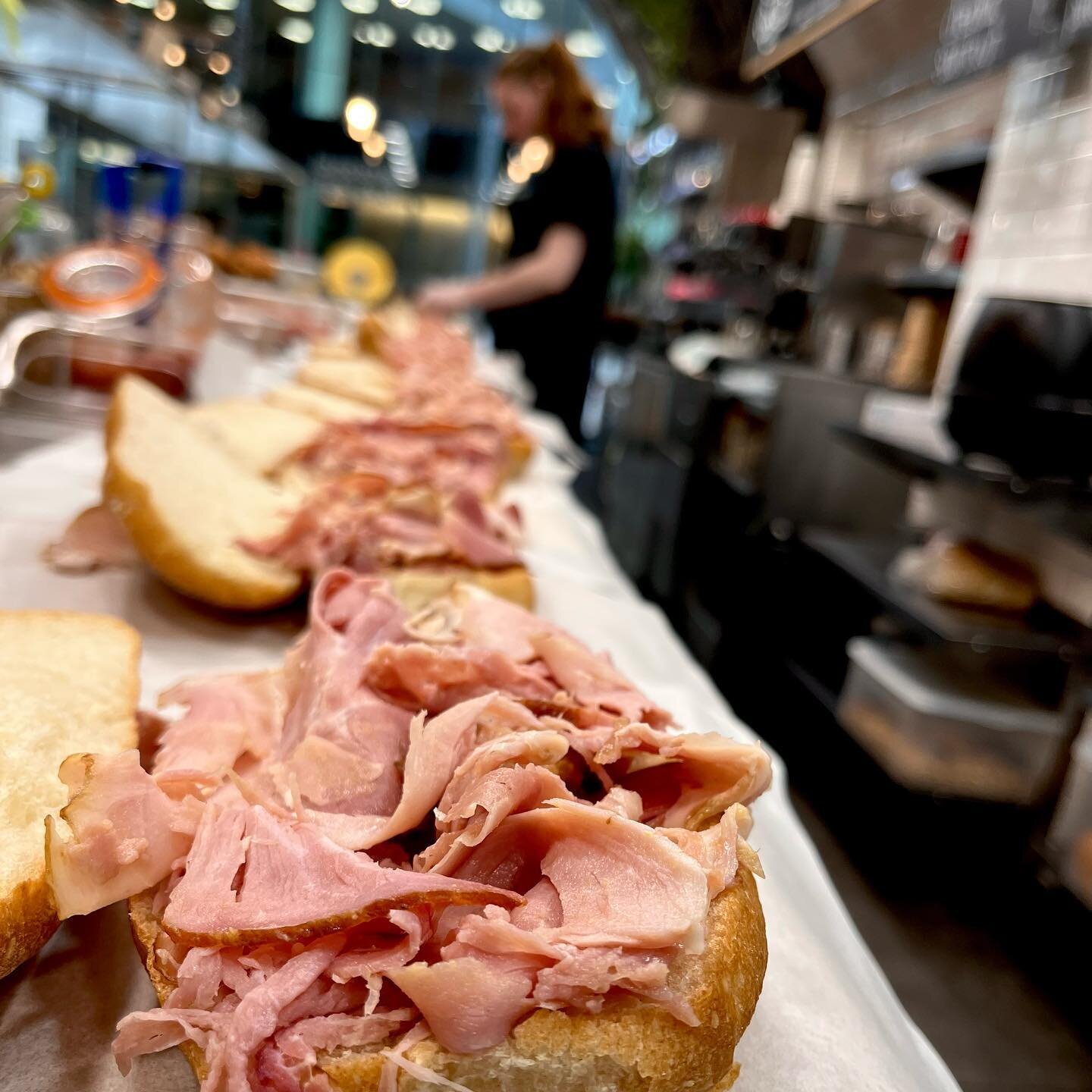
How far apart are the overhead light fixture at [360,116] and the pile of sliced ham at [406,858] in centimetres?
1162

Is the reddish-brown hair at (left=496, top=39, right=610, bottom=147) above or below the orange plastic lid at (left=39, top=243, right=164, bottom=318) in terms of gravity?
above

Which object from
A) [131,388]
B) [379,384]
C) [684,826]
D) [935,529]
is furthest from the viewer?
[935,529]

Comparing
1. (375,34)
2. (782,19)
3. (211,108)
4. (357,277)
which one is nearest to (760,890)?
(211,108)

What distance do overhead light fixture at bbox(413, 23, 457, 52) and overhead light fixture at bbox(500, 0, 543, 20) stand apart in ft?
2.72

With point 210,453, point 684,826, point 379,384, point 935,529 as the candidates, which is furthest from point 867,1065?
point 935,529

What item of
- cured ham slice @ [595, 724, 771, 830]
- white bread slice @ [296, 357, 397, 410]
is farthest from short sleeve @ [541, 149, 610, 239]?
cured ham slice @ [595, 724, 771, 830]

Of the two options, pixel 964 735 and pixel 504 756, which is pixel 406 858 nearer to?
pixel 504 756

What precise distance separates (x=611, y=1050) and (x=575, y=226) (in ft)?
10.6

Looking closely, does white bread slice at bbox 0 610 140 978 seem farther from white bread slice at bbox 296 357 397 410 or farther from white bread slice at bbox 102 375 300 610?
white bread slice at bbox 296 357 397 410

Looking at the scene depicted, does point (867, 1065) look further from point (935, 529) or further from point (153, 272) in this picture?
point (935, 529)

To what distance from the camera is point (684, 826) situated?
22.0 inches

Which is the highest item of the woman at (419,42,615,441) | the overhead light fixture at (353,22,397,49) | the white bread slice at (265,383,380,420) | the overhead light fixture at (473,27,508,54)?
the overhead light fixture at (473,27,508,54)

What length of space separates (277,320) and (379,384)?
3.43 ft

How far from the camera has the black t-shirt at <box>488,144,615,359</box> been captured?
128 inches
